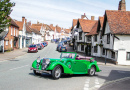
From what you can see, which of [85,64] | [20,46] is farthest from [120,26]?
[20,46]

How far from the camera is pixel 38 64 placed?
1086 cm

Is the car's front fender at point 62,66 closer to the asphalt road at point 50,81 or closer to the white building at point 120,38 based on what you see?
the asphalt road at point 50,81

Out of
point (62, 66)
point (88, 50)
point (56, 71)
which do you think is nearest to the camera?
point (56, 71)

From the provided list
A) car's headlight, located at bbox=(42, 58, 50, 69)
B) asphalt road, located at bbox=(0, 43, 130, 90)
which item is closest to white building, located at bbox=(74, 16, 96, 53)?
asphalt road, located at bbox=(0, 43, 130, 90)

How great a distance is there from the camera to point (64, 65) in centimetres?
1032

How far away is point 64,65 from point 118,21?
18159 millimetres

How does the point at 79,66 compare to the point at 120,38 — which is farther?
the point at 120,38

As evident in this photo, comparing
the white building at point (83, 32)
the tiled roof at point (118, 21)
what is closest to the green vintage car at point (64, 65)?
the tiled roof at point (118, 21)

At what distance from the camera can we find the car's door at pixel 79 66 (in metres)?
11.3

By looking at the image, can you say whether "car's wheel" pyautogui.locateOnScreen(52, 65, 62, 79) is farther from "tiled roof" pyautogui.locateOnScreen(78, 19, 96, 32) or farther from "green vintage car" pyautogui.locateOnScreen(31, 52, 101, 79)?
"tiled roof" pyautogui.locateOnScreen(78, 19, 96, 32)

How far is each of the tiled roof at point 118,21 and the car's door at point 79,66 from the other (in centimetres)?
1406

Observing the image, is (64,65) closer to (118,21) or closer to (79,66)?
(79,66)

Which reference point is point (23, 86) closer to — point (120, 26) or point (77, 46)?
point (120, 26)

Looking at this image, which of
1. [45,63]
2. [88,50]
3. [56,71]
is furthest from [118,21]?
[56,71]
